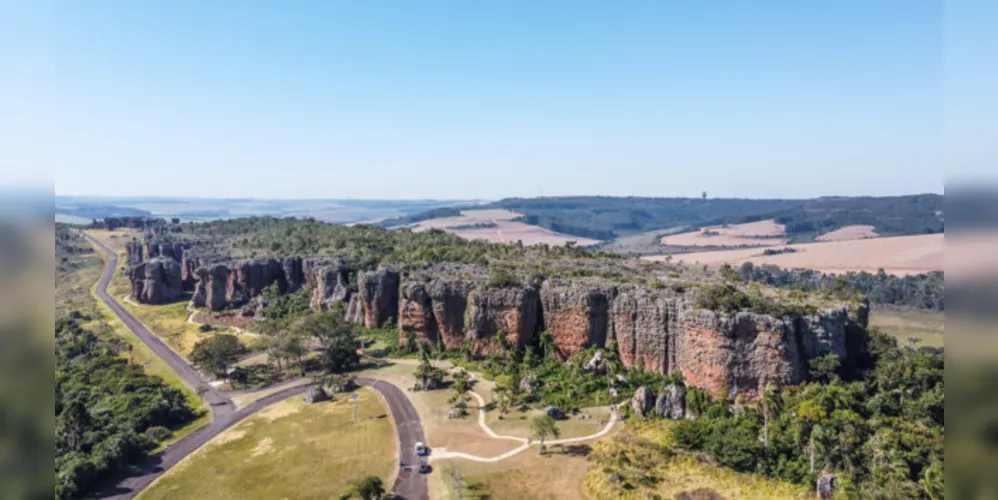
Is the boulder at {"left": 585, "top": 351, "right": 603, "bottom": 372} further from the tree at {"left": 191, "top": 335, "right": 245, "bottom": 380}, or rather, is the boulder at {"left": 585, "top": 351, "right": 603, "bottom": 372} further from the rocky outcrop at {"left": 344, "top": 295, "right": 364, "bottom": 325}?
the tree at {"left": 191, "top": 335, "right": 245, "bottom": 380}

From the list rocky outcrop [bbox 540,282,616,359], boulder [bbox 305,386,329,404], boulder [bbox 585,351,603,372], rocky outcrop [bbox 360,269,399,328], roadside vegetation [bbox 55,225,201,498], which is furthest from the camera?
rocky outcrop [bbox 360,269,399,328]

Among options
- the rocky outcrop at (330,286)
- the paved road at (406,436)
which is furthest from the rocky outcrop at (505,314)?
the rocky outcrop at (330,286)

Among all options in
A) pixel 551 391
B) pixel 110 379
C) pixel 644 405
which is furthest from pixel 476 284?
pixel 110 379

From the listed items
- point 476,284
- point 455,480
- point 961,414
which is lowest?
point 455,480

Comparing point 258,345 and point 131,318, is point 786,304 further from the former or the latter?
point 131,318

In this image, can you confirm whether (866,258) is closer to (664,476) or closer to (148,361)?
(664,476)

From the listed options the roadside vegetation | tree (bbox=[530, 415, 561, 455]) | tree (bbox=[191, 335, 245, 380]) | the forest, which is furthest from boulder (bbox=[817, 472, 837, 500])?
the forest

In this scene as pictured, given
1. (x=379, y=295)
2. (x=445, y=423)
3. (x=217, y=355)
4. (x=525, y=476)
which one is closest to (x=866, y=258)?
(x=379, y=295)
